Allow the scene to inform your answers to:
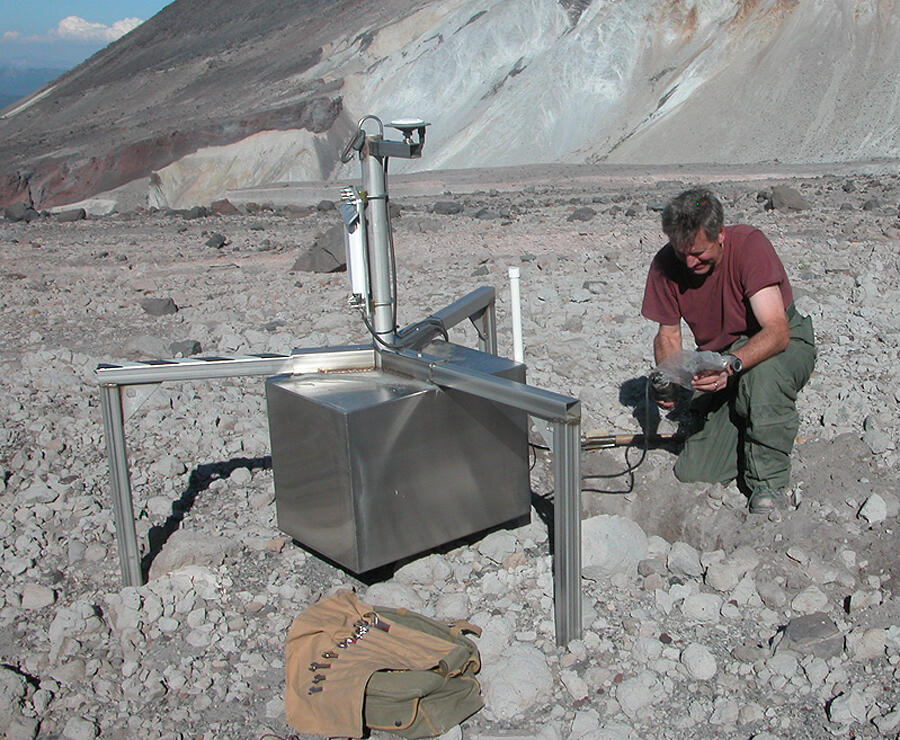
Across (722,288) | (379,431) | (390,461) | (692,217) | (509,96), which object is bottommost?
(390,461)

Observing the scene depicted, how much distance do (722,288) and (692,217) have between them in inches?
16.2

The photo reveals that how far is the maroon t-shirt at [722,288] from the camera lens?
360 centimetres

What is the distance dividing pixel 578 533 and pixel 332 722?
0.90 m

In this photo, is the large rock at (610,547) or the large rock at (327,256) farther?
the large rock at (327,256)

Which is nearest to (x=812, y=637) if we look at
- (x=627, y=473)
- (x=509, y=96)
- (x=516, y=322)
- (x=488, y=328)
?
(x=627, y=473)

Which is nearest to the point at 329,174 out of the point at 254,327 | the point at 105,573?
the point at 254,327

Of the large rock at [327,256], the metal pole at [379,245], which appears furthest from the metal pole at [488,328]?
the large rock at [327,256]

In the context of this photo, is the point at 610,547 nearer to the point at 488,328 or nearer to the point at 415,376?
the point at 415,376

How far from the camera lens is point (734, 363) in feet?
11.7

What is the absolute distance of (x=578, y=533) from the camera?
9.43 ft

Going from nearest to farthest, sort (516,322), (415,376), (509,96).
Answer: (415,376), (516,322), (509,96)

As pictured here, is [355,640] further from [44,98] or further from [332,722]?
[44,98]

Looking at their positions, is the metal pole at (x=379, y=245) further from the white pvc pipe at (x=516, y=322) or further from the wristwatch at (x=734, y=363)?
the wristwatch at (x=734, y=363)

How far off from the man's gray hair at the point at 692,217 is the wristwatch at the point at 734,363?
0.44m
